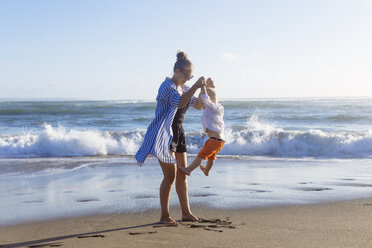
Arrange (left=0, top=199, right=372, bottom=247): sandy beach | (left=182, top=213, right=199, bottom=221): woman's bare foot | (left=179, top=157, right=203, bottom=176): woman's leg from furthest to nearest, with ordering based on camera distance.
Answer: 1. (left=182, top=213, right=199, bottom=221): woman's bare foot
2. (left=179, top=157, right=203, bottom=176): woman's leg
3. (left=0, top=199, right=372, bottom=247): sandy beach

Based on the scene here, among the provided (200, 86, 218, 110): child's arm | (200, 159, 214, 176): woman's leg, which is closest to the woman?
(200, 86, 218, 110): child's arm

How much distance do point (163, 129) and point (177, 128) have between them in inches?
7.8

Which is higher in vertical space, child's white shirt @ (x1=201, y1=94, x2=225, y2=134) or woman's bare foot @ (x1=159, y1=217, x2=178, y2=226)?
child's white shirt @ (x1=201, y1=94, x2=225, y2=134)

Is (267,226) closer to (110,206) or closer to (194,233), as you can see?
(194,233)

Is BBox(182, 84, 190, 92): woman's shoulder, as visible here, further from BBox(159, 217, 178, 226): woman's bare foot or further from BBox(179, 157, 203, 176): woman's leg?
BBox(159, 217, 178, 226): woman's bare foot

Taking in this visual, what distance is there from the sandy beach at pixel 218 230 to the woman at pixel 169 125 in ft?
1.44

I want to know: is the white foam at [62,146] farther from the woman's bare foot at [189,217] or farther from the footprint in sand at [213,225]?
the footprint in sand at [213,225]

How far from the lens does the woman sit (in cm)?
390

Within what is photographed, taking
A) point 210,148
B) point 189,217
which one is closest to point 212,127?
point 210,148

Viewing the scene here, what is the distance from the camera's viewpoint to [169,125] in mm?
3965

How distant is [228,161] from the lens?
989 cm

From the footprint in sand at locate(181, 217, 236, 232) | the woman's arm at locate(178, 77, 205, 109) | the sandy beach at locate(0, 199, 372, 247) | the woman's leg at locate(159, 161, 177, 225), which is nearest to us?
the sandy beach at locate(0, 199, 372, 247)

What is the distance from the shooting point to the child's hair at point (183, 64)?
404cm

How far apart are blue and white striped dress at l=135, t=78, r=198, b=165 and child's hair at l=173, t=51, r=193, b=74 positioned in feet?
0.56
